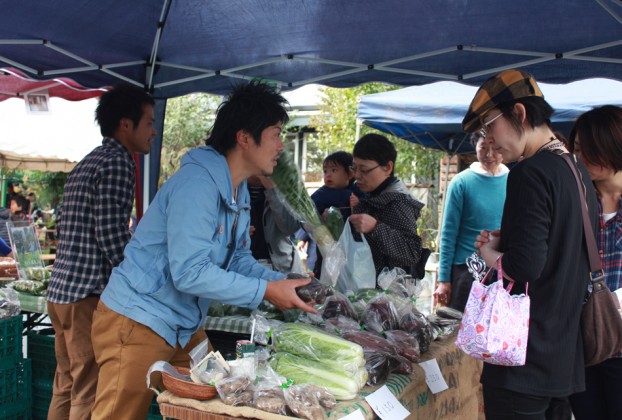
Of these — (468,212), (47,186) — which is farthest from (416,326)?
(47,186)

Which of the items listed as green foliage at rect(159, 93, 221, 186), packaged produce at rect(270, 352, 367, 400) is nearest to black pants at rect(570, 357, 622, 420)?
packaged produce at rect(270, 352, 367, 400)

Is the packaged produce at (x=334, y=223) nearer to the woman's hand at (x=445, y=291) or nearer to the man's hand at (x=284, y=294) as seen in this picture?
the man's hand at (x=284, y=294)

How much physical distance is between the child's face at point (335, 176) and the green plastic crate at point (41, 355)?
2228 mm

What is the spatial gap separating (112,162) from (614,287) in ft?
7.50

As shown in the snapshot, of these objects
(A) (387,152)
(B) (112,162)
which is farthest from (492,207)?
(B) (112,162)

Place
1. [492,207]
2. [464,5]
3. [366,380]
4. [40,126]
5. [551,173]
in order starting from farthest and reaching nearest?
[40,126] → [492,207] → [464,5] → [366,380] → [551,173]

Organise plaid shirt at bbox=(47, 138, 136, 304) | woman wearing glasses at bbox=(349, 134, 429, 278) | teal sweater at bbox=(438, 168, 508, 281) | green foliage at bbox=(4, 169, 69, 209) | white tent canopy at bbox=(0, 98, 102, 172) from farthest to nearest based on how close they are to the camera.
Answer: green foliage at bbox=(4, 169, 69, 209) → white tent canopy at bbox=(0, 98, 102, 172) → teal sweater at bbox=(438, 168, 508, 281) → woman wearing glasses at bbox=(349, 134, 429, 278) → plaid shirt at bbox=(47, 138, 136, 304)

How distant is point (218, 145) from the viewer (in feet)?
7.49

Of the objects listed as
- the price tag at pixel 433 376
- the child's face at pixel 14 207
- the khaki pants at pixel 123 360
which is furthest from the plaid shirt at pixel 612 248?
the child's face at pixel 14 207

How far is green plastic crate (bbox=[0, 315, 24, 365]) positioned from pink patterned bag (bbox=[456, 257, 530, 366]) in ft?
9.12

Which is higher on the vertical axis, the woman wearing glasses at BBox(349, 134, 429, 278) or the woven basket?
the woman wearing glasses at BBox(349, 134, 429, 278)

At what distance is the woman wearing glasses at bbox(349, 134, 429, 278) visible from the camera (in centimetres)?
322

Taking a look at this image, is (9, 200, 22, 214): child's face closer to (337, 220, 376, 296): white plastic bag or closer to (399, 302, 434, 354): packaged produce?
(337, 220, 376, 296): white plastic bag

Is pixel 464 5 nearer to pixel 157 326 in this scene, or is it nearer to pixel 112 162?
pixel 112 162
